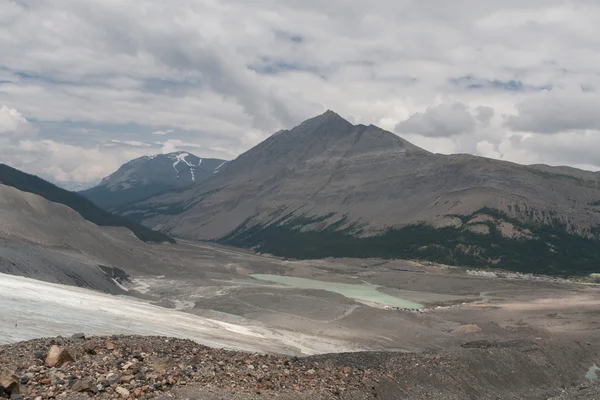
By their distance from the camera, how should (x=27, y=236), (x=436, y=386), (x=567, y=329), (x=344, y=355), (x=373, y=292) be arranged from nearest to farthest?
(x=436, y=386), (x=344, y=355), (x=567, y=329), (x=27, y=236), (x=373, y=292)

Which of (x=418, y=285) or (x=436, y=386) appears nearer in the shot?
(x=436, y=386)

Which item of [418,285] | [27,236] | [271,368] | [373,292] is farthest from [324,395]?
[418,285]

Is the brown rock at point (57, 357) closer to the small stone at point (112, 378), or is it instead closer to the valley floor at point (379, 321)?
the small stone at point (112, 378)

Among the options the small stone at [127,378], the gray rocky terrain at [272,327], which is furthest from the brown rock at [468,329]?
the small stone at [127,378]

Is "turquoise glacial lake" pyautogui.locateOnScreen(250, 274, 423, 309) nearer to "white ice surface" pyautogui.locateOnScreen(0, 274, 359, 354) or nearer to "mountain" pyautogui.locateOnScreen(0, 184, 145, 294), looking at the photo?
"mountain" pyautogui.locateOnScreen(0, 184, 145, 294)

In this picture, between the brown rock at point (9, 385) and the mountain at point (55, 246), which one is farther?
the mountain at point (55, 246)

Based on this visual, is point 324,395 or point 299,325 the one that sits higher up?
point 324,395

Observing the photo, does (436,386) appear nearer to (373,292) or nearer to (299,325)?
(299,325)
